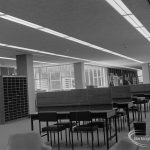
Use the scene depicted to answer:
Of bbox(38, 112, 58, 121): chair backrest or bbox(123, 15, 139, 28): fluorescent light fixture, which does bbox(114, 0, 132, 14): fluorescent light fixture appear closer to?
bbox(123, 15, 139, 28): fluorescent light fixture

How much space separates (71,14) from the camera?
6535mm

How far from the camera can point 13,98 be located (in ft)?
38.6

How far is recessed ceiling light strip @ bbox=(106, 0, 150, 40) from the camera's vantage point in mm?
5984

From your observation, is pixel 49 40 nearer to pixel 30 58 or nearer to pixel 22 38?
pixel 22 38

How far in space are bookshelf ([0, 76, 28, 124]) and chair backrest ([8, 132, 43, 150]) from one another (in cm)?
767

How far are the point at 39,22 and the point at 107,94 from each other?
2511 mm

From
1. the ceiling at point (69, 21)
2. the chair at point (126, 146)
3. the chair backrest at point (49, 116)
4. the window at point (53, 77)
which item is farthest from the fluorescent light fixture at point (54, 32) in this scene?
the window at point (53, 77)

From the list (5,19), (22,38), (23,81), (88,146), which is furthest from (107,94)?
(23,81)

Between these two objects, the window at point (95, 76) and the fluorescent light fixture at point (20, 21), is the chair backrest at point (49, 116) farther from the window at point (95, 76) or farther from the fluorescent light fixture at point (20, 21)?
the window at point (95, 76)

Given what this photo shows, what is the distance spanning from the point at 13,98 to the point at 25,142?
27.4 ft

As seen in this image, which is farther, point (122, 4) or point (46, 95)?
point (46, 95)

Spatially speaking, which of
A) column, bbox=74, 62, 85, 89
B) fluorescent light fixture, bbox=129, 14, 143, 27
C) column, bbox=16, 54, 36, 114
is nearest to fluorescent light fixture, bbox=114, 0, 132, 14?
fluorescent light fixture, bbox=129, 14, 143, 27

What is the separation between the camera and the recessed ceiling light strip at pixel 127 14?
19.6 feet

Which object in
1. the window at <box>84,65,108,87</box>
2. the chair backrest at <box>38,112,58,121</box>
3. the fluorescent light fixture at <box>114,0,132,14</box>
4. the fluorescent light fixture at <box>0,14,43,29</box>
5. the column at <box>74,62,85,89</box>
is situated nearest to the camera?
the chair backrest at <box>38,112,58,121</box>
